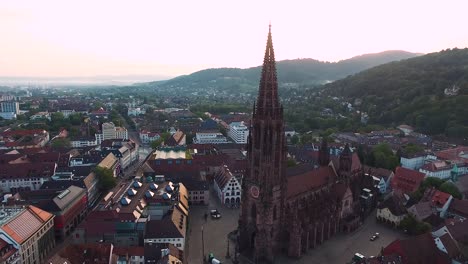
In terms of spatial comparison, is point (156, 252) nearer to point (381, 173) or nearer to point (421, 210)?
point (421, 210)

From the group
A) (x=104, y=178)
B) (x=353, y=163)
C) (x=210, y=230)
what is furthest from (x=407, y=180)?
(x=104, y=178)

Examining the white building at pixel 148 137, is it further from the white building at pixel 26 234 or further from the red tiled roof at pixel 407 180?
the red tiled roof at pixel 407 180

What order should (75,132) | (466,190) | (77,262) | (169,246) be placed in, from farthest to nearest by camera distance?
(75,132), (466,190), (169,246), (77,262)

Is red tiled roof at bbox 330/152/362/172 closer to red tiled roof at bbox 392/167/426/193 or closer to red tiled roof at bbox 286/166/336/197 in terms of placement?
red tiled roof at bbox 286/166/336/197

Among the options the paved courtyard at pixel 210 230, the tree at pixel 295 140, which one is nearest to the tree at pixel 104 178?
the paved courtyard at pixel 210 230

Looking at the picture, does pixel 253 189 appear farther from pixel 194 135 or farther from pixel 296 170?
pixel 194 135

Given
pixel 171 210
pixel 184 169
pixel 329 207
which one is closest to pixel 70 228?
pixel 171 210
